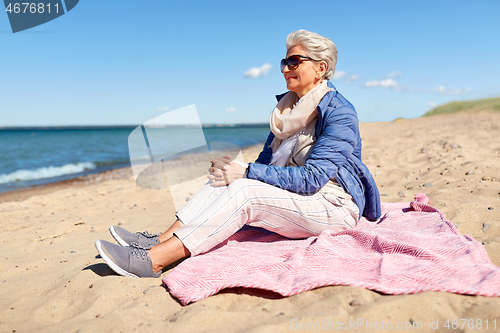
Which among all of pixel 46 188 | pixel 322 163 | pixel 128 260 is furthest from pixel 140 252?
pixel 46 188

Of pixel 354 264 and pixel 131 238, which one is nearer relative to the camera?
pixel 354 264

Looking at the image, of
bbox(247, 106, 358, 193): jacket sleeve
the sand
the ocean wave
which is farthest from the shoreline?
bbox(247, 106, 358, 193): jacket sleeve

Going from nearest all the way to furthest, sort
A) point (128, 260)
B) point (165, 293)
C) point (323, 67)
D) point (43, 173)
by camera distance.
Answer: point (165, 293) → point (128, 260) → point (323, 67) → point (43, 173)

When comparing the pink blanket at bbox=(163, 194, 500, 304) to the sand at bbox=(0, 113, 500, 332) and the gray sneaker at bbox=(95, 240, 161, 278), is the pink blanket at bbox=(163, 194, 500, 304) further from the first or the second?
the gray sneaker at bbox=(95, 240, 161, 278)

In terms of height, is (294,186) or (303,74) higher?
(303,74)

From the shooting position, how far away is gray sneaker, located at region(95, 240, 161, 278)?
7.04 feet

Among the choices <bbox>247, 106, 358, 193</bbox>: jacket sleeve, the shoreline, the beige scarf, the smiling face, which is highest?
the smiling face

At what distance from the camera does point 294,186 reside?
2.27m

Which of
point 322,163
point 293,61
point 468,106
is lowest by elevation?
point 468,106

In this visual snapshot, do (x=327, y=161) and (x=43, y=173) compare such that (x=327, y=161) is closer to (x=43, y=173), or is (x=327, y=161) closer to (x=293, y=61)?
(x=293, y=61)

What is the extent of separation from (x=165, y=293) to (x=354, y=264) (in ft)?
3.89

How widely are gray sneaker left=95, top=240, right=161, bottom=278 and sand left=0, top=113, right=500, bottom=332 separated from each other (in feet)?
0.20

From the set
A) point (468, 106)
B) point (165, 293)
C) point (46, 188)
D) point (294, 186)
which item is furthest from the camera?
point (468, 106)

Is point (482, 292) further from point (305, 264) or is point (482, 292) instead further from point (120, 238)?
point (120, 238)
